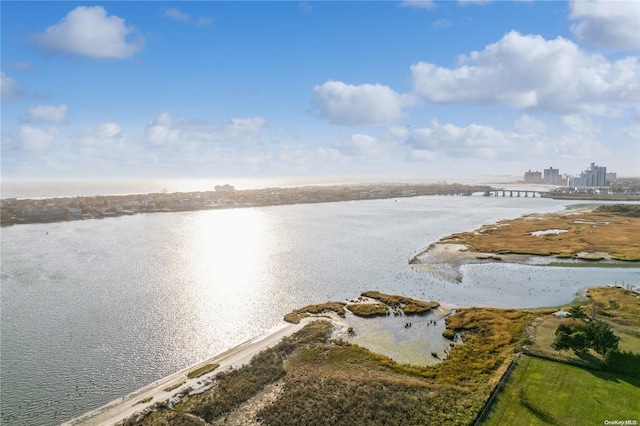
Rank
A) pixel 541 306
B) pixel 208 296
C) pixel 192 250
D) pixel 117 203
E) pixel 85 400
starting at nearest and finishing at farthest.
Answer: pixel 85 400 < pixel 541 306 < pixel 208 296 < pixel 192 250 < pixel 117 203

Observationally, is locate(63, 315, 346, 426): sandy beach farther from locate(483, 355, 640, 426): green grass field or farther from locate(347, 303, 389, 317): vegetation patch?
locate(483, 355, 640, 426): green grass field

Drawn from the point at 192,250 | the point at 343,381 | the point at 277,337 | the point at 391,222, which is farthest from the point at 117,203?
the point at 343,381

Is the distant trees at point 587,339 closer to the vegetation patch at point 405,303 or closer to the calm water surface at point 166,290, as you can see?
the vegetation patch at point 405,303

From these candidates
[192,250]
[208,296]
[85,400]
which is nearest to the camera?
[85,400]

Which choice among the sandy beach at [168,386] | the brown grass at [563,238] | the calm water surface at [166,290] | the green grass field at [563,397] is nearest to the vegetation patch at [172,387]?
the sandy beach at [168,386]

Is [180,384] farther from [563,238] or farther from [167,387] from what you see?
[563,238]

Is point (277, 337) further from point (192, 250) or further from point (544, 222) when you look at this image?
point (544, 222)
